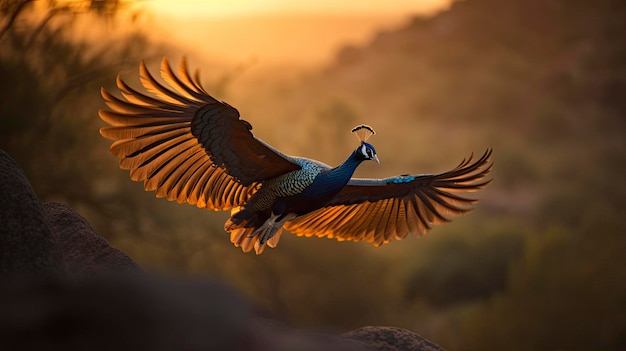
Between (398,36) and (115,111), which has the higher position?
(398,36)

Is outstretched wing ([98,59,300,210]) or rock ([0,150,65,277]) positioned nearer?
rock ([0,150,65,277])

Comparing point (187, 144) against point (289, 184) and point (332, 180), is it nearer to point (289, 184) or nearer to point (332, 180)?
point (289, 184)

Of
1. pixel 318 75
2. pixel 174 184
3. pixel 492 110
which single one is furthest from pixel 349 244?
pixel 318 75

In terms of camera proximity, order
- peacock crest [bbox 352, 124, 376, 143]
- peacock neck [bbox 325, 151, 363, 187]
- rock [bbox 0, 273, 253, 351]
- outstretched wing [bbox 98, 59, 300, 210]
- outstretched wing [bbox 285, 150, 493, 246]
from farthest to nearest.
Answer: outstretched wing [bbox 285, 150, 493, 246]
peacock crest [bbox 352, 124, 376, 143]
peacock neck [bbox 325, 151, 363, 187]
outstretched wing [bbox 98, 59, 300, 210]
rock [bbox 0, 273, 253, 351]

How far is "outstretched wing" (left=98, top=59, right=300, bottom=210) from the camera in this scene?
6.86m

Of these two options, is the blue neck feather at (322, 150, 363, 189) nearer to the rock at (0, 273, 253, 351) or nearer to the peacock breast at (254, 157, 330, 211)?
the peacock breast at (254, 157, 330, 211)

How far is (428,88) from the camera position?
6600 cm

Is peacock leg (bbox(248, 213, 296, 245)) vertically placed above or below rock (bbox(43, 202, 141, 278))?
above

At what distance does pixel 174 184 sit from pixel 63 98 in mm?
13158

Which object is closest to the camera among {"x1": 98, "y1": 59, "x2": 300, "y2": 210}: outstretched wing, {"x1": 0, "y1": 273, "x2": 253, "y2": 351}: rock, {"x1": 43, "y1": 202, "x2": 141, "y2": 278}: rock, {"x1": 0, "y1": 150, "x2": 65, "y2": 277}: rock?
{"x1": 0, "y1": 273, "x2": 253, "y2": 351}: rock

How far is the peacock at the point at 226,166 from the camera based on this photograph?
22.7 feet

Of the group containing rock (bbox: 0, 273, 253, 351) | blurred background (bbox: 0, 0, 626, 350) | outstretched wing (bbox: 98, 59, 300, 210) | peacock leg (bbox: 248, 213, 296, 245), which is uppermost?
blurred background (bbox: 0, 0, 626, 350)

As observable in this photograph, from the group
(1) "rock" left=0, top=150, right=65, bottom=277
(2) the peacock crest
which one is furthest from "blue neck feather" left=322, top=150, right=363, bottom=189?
(1) "rock" left=0, top=150, right=65, bottom=277

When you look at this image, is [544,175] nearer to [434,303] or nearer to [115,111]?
[434,303]
